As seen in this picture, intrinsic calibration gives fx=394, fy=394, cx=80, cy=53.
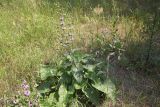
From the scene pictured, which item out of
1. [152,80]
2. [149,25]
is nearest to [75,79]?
[152,80]

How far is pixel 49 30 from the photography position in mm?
5648

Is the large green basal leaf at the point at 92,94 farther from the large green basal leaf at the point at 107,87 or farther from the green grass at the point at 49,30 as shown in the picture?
the green grass at the point at 49,30

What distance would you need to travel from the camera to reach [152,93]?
4621mm

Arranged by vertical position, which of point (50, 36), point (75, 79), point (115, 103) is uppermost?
point (50, 36)

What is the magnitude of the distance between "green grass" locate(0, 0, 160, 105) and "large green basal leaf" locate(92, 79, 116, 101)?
73 centimetres

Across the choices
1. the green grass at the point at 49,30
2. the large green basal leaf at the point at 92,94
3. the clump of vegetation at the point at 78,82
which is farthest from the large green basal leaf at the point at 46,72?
the large green basal leaf at the point at 92,94

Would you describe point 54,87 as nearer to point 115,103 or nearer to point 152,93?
point 115,103

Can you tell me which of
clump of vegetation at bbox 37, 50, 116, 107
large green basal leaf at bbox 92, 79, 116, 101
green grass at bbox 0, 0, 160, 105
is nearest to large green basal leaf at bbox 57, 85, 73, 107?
clump of vegetation at bbox 37, 50, 116, 107

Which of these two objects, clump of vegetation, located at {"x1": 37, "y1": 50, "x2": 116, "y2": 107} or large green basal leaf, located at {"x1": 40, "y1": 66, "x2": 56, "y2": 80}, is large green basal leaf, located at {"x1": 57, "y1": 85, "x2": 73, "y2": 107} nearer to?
clump of vegetation, located at {"x1": 37, "y1": 50, "x2": 116, "y2": 107}

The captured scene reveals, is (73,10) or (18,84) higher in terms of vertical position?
(73,10)

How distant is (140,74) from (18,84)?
1515mm

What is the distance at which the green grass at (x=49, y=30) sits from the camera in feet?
16.2

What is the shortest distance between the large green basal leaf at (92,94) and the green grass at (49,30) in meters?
0.72

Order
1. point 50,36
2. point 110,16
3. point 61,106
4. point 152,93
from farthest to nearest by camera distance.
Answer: point 110,16
point 50,36
point 152,93
point 61,106
